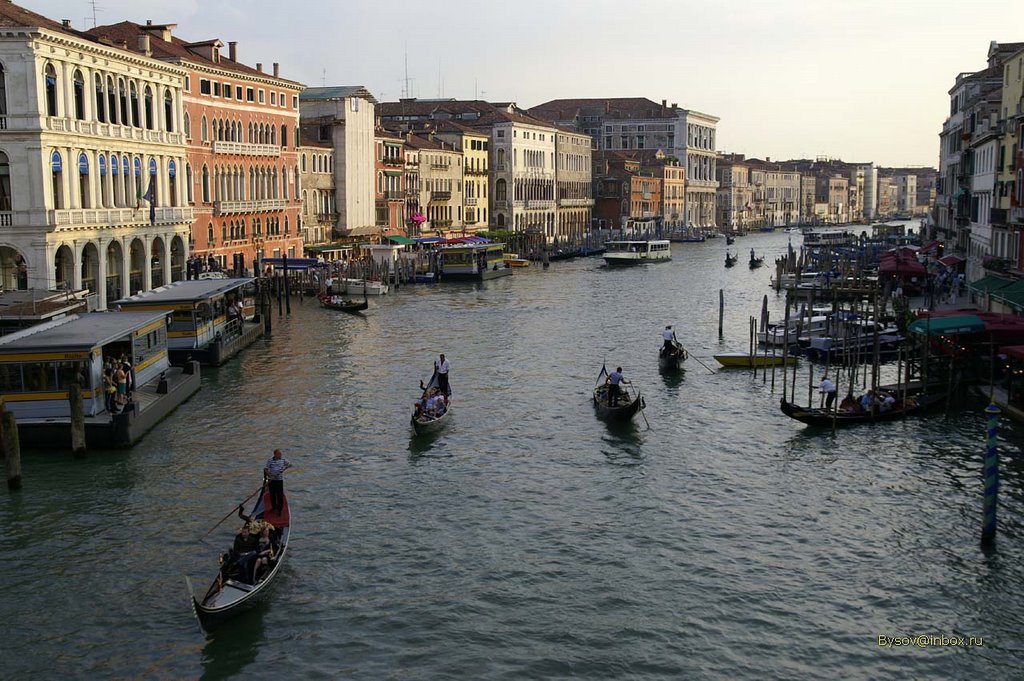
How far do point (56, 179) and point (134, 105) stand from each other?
22.8ft

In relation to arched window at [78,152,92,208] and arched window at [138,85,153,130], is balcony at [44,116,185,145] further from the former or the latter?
arched window at [78,152,92,208]

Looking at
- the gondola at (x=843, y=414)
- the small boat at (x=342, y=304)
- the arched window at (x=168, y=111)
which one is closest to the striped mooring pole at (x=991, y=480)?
the gondola at (x=843, y=414)

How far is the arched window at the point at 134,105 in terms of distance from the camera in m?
37.9

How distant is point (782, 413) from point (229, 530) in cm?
1307

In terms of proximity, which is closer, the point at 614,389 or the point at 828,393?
the point at 828,393

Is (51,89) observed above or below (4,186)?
above

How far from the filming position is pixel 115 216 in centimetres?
3594

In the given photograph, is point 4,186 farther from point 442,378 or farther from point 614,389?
point 614,389

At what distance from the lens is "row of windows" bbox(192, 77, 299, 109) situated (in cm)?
4703

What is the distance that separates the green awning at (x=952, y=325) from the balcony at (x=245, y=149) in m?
33.5

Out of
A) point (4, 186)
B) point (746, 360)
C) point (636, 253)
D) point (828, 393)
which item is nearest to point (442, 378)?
point (828, 393)

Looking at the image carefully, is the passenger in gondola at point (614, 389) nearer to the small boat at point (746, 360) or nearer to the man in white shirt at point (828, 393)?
the man in white shirt at point (828, 393)

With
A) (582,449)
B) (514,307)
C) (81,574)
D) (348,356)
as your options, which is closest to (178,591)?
(81,574)

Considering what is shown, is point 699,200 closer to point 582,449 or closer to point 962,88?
point 962,88
